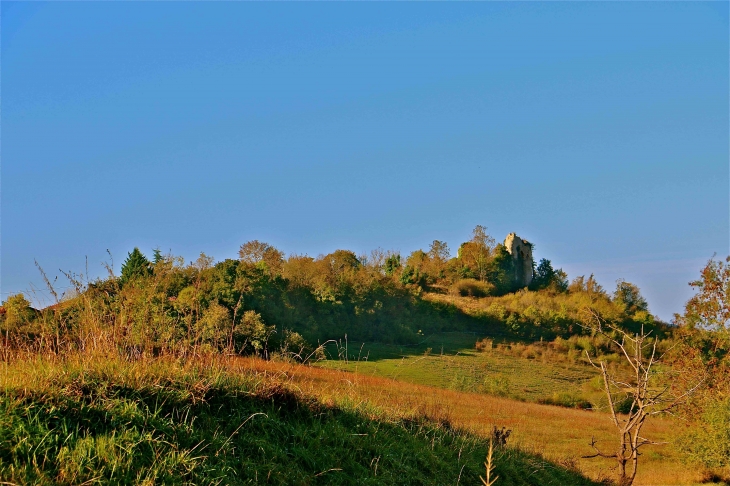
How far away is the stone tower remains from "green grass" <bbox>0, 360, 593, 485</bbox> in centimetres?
7214

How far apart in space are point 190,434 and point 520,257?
3063 inches

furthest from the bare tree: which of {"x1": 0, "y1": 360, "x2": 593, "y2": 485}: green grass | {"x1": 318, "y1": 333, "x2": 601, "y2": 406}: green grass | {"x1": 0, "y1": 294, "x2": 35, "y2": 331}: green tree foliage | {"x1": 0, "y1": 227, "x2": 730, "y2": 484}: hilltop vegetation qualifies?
{"x1": 318, "y1": 333, "x2": 601, "y2": 406}: green grass

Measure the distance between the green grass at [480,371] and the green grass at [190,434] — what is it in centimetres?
1782

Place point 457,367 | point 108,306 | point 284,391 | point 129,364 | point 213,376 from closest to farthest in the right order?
point 129,364 < point 213,376 < point 284,391 < point 108,306 < point 457,367

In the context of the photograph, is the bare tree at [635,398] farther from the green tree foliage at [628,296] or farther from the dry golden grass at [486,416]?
the green tree foliage at [628,296]

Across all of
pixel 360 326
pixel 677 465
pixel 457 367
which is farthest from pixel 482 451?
pixel 360 326

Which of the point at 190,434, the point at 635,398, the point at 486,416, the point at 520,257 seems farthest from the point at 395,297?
the point at 190,434

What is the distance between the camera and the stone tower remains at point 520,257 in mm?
78100

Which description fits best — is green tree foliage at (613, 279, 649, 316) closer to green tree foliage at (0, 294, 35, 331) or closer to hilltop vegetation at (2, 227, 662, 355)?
hilltop vegetation at (2, 227, 662, 355)

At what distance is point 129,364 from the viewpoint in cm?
620

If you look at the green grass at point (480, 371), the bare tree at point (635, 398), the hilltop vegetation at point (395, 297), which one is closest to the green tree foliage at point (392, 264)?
the hilltop vegetation at point (395, 297)

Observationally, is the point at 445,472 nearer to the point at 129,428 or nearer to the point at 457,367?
the point at 129,428

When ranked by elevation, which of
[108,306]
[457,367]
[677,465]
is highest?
[108,306]

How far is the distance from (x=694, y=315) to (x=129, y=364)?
25893mm
